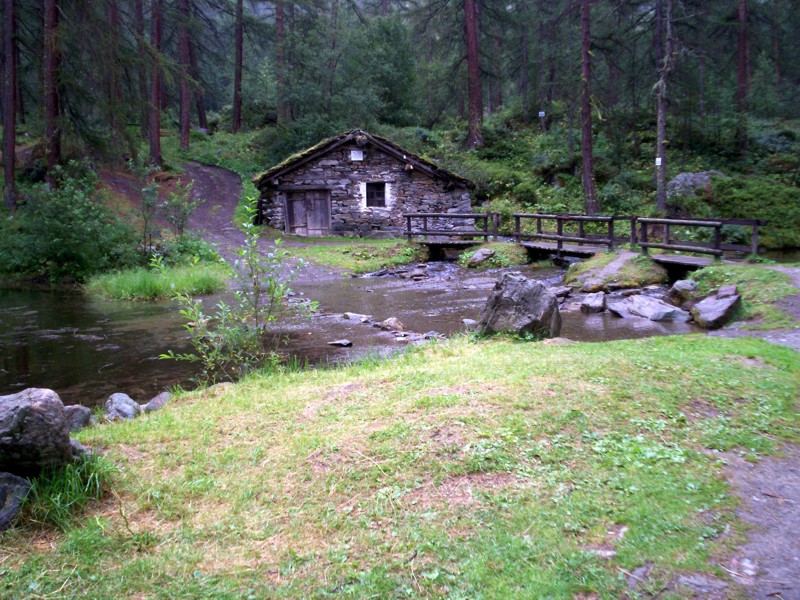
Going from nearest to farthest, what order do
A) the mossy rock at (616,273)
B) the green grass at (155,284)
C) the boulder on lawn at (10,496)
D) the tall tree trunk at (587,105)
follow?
the boulder on lawn at (10,496)
the mossy rock at (616,273)
the green grass at (155,284)
the tall tree trunk at (587,105)

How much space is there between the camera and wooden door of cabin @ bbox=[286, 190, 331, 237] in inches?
988

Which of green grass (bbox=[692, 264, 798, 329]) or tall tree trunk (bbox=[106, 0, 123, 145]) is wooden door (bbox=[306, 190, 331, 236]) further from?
green grass (bbox=[692, 264, 798, 329])

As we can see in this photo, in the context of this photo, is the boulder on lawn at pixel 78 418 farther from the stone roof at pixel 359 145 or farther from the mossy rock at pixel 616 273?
the stone roof at pixel 359 145

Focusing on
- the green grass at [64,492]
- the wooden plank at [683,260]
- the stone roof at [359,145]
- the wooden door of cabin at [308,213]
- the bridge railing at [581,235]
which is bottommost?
the green grass at [64,492]

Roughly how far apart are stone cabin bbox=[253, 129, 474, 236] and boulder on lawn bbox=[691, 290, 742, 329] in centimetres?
1540

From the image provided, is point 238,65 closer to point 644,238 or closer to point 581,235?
point 581,235

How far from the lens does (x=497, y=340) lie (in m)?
8.11

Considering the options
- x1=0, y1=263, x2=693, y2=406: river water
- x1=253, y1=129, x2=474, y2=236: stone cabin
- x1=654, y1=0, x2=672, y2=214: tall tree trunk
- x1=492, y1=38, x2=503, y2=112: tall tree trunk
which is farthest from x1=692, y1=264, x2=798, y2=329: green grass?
x1=492, y1=38, x2=503, y2=112: tall tree trunk

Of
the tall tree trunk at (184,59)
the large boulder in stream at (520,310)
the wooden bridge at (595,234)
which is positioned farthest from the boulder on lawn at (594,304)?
the tall tree trunk at (184,59)

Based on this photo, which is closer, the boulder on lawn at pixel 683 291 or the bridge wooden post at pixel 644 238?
the boulder on lawn at pixel 683 291

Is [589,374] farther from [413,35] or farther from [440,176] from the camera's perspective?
[413,35]

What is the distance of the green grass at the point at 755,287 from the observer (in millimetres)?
8922

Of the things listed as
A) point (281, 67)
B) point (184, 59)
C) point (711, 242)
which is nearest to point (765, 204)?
point (711, 242)

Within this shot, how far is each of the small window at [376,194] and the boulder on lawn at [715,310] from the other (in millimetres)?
16626
